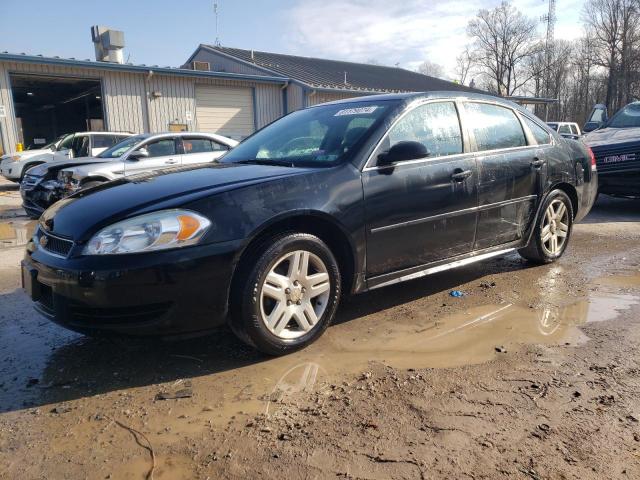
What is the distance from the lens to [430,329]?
3.54 meters

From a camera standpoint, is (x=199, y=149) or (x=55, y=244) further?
(x=199, y=149)

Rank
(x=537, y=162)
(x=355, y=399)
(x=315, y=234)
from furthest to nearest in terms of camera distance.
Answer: (x=537, y=162) < (x=315, y=234) < (x=355, y=399)

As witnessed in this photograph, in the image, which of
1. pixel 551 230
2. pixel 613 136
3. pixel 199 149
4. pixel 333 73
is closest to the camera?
pixel 551 230

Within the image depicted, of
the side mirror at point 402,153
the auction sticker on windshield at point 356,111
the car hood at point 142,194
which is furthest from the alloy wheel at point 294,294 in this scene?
the auction sticker on windshield at point 356,111

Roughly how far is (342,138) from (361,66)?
30.6m

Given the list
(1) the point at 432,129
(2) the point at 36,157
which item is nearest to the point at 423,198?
(1) the point at 432,129

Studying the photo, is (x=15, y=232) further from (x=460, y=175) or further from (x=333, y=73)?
(x=333, y=73)

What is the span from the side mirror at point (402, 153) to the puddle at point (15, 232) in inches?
225

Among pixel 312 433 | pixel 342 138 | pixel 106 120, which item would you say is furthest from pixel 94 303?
pixel 106 120

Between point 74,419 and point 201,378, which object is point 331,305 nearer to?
point 201,378

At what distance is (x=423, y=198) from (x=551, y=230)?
6.91ft

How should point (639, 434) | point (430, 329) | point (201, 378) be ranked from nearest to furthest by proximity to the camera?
point (639, 434), point (201, 378), point (430, 329)

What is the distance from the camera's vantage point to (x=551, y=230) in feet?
16.6

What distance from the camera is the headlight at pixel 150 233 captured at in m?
2.66
